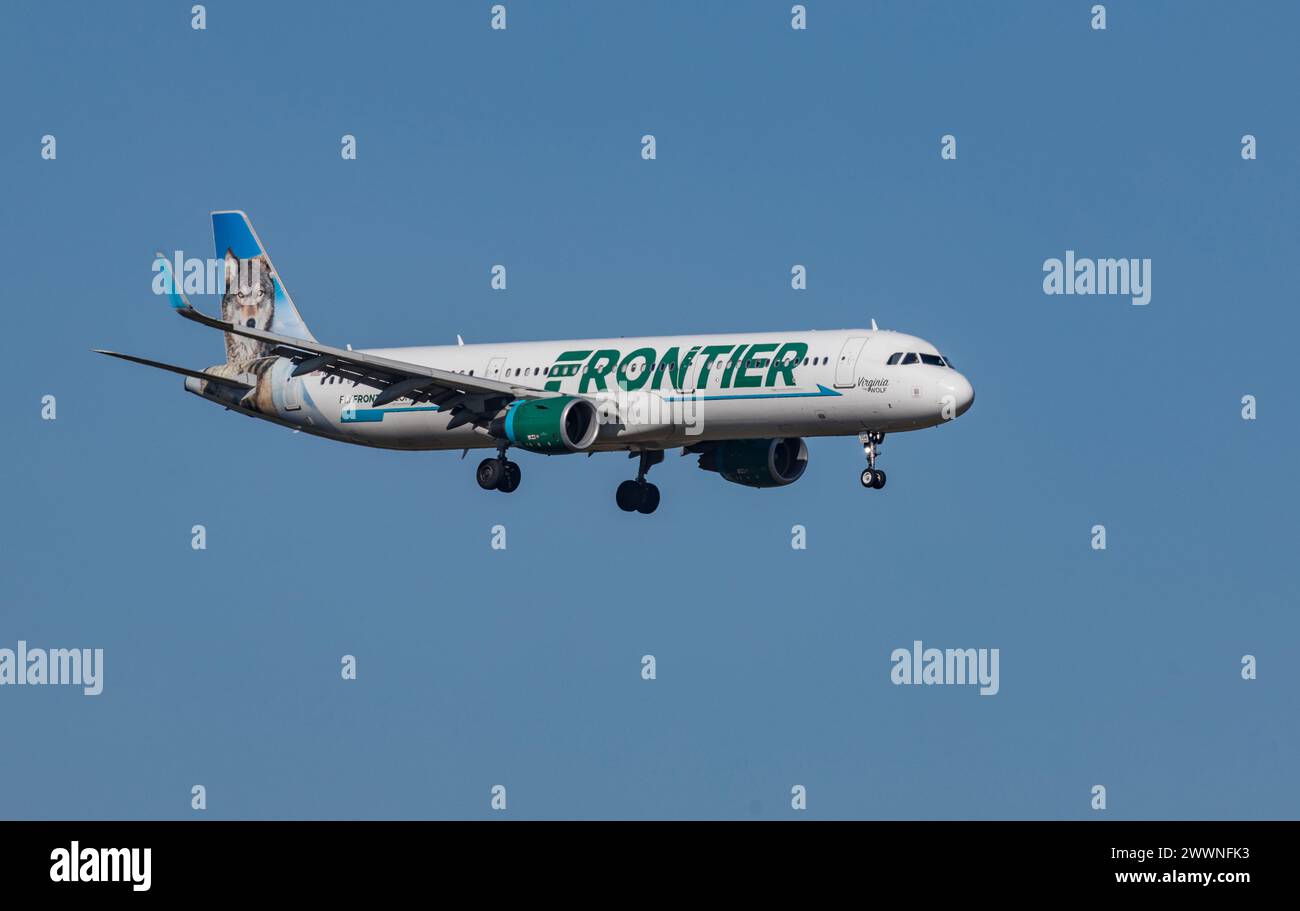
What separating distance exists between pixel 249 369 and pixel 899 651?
25.5m

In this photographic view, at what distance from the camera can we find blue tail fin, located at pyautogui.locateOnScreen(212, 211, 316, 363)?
292 feet

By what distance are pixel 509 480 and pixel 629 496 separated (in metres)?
5.14

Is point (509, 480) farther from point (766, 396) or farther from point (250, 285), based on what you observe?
point (250, 285)

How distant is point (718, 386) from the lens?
73.6 metres

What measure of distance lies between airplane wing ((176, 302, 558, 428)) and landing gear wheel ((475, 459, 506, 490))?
1573mm

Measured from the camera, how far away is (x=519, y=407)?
76.1 m

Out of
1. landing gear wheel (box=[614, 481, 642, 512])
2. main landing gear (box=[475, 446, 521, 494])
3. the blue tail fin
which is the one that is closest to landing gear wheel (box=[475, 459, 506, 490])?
main landing gear (box=[475, 446, 521, 494])

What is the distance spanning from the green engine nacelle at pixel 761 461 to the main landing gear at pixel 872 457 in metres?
7.56

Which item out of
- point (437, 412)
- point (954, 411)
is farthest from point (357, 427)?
point (954, 411)

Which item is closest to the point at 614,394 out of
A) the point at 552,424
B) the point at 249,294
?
the point at 552,424

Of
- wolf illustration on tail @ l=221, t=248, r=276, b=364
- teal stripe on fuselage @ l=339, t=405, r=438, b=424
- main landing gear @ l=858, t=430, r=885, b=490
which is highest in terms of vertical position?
wolf illustration on tail @ l=221, t=248, r=276, b=364

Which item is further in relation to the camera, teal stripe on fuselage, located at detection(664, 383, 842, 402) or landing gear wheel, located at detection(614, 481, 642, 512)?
landing gear wheel, located at detection(614, 481, 642, 512)

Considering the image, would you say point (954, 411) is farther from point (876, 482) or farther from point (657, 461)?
point (657, 461)

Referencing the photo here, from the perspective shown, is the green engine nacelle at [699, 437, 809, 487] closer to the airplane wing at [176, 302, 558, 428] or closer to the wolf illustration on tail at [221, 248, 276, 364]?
the airplane wing at [176, 302, 558, 428]
